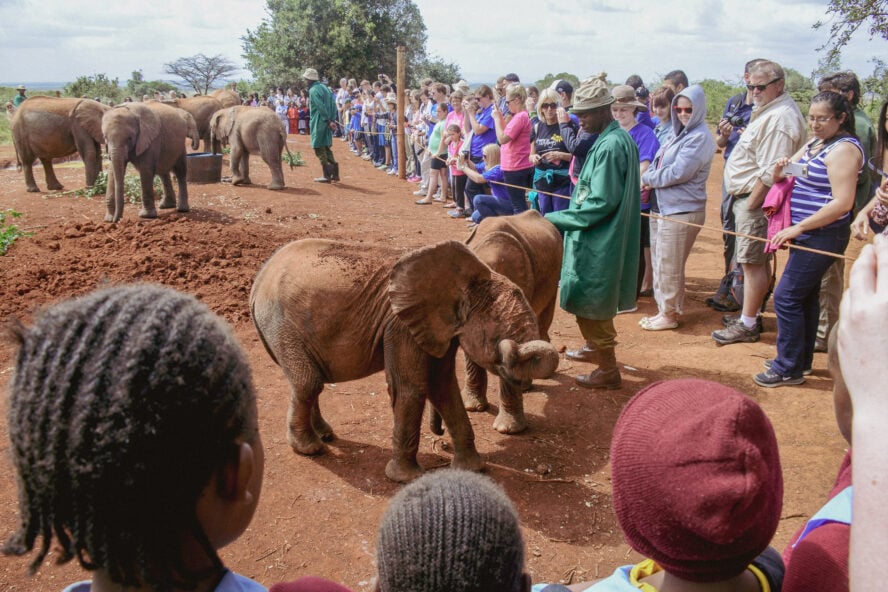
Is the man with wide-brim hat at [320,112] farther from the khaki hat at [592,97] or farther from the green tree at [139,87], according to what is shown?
the green tree at [139,87]

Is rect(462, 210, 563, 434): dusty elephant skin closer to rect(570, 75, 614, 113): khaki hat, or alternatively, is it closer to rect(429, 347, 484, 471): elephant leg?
rect(429, 347, 484, 471): elephant leg

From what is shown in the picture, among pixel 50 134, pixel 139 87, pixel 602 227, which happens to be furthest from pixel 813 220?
pixel 139 87

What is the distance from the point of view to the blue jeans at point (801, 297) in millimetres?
5230

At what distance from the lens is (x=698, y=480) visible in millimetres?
1393

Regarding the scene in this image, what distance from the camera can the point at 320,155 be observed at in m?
16.2

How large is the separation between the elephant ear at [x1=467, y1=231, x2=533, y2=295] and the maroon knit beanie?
3.21 meters

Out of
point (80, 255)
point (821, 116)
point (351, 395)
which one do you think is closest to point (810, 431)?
point (821, 116)

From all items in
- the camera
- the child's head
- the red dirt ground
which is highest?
the camera

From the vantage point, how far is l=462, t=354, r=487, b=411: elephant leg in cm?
539

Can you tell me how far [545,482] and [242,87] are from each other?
1939 inches

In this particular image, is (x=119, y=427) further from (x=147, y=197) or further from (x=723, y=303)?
(x=147, y=197)

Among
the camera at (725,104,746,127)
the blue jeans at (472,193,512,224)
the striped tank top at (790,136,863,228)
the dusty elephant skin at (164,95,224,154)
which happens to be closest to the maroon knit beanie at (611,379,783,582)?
the striped tank top at (790,136,863,228)

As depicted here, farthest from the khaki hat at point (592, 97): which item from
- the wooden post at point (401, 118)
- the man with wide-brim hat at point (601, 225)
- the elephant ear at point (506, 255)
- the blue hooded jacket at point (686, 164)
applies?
the wooden post at point (401, 118)

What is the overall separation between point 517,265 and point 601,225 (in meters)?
0.89
